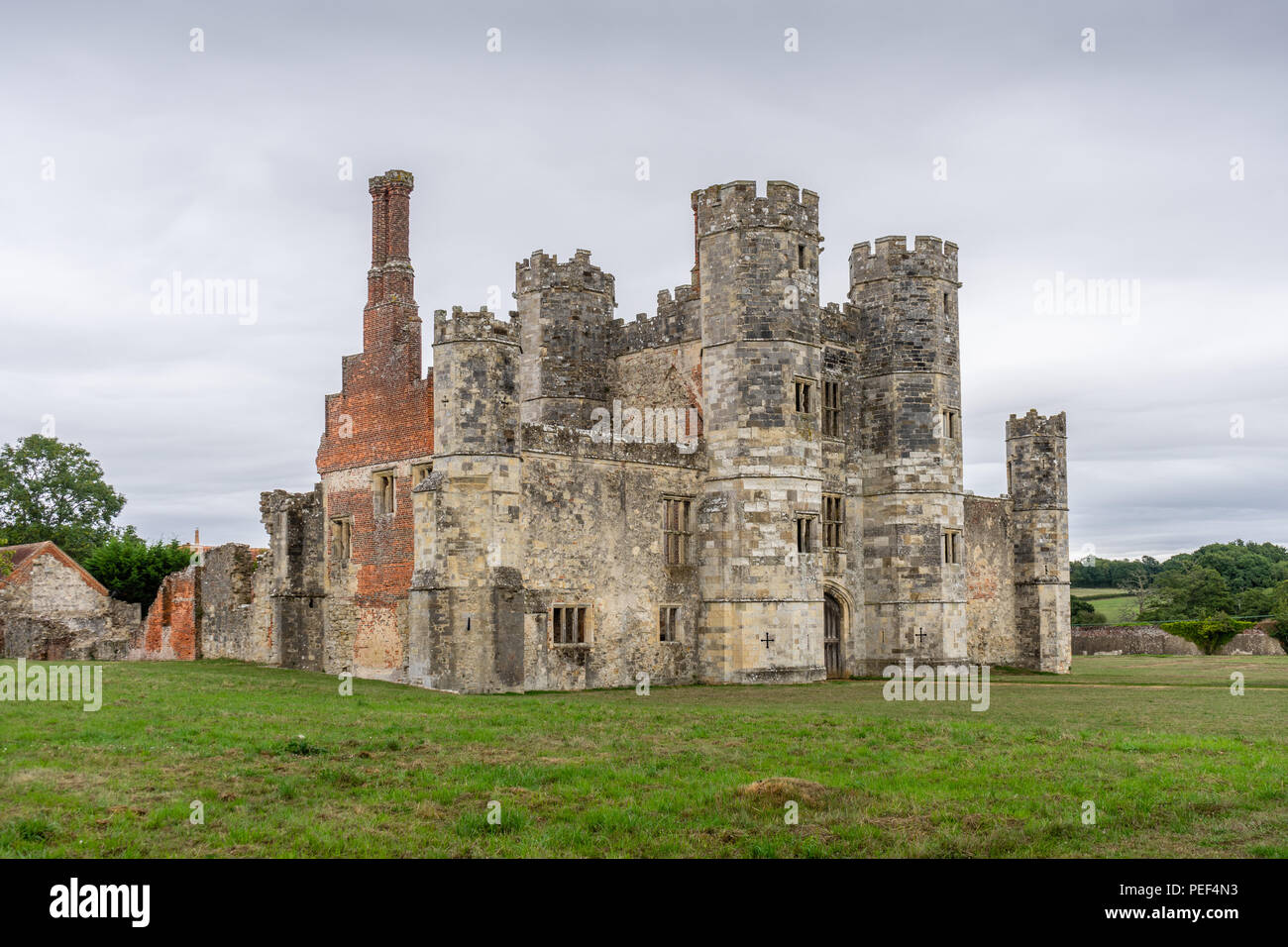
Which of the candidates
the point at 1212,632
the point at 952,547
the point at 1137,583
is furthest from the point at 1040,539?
the point at 1137,583

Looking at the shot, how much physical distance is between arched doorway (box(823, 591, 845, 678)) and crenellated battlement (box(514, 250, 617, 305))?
12.8 meters

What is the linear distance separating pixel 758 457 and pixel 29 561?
2828 cm

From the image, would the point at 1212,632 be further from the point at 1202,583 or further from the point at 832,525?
the point at 832,525

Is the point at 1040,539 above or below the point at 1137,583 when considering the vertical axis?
above

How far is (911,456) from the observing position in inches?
1576

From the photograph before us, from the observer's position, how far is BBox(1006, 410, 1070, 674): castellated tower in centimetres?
4556

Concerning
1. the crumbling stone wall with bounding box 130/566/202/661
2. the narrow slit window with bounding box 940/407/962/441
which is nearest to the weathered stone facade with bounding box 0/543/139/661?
the crumbling stone wall with bounding box 130/566/202/661

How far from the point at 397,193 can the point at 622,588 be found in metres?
13.9

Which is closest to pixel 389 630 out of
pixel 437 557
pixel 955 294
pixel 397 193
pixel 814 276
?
pixel 437 557

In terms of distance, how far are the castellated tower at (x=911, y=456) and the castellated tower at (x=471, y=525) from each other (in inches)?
568

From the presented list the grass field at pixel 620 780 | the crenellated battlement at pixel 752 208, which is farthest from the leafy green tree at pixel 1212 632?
the grass field at pixel 620 780

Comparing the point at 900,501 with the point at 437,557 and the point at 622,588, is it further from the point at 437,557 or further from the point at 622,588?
the point at 437,557
